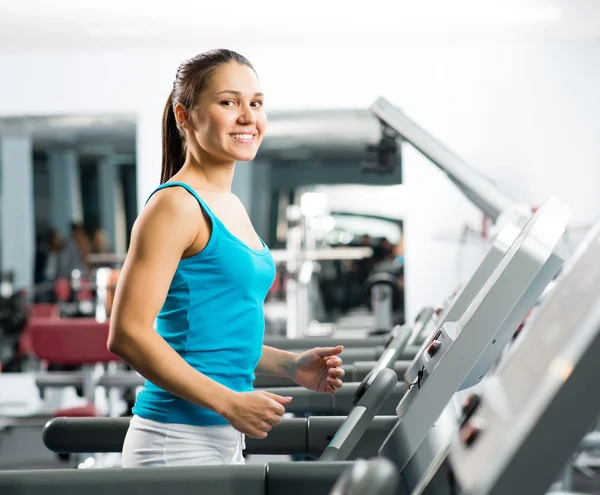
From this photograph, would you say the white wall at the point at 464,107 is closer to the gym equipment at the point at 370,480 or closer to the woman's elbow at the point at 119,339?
the woman's elbow at the point at 119,339

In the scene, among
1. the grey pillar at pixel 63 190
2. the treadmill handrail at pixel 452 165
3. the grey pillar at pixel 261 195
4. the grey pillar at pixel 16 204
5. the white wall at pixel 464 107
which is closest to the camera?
the treadmill handrail at pixel 452 165

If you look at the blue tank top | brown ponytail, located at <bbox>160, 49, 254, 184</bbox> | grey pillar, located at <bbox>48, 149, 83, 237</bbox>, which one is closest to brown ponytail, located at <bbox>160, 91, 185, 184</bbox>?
brown ponytail, located at <bbox>160, 49, 254, 184</bbox>

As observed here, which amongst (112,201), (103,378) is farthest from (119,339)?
(112,201)

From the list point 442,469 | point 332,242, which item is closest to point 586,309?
point 442,469

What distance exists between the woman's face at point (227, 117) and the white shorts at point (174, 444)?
40 cm

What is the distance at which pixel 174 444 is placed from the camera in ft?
4.05

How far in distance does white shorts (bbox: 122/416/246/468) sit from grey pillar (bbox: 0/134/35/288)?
8280 mm

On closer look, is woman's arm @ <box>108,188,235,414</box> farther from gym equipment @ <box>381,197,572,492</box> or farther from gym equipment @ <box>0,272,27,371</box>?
gym equipment @ <box>0,272,27,371</box>

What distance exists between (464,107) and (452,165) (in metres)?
4.58

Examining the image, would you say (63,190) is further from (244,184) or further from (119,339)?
(119,339)

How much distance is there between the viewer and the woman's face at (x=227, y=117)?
1.27 m

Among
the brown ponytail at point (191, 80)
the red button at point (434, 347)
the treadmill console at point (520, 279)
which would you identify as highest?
the brown ponytail at point (191, 80)

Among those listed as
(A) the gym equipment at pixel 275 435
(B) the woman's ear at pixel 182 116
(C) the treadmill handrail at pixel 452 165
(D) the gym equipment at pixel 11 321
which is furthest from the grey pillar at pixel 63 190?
(B) the woman's ear at pixel 182 116

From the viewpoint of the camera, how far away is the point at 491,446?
565 mm
